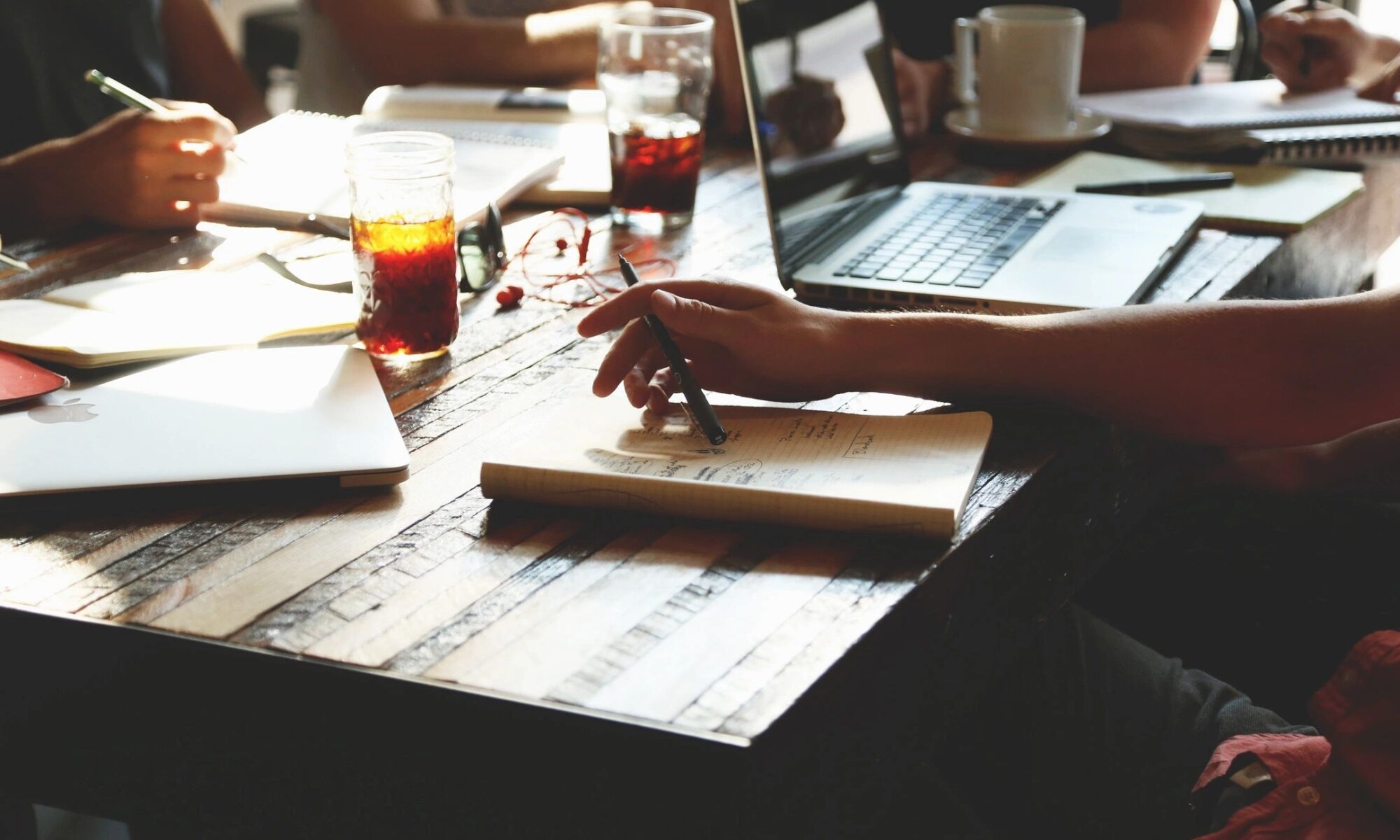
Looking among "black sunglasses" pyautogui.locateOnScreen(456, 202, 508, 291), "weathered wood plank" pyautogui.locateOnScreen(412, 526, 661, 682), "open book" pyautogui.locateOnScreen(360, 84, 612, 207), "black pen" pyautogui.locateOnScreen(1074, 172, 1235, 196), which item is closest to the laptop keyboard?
"black pen" pyautogui.locateOnScreen(1074, 172, 1235, 196)

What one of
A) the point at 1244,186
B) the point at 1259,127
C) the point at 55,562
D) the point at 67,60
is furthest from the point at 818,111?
the point at 67,60

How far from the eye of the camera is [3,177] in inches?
54.3

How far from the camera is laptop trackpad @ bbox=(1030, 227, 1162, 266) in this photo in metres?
1.22

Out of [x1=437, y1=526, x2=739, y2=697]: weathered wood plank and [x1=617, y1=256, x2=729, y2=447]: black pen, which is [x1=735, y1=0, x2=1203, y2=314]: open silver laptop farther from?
[x1=437, y1=526, x2=739, y2=697]: weathered wood plank

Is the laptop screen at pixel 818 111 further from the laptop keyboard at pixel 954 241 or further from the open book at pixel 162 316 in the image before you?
the open book at pixel 162 316

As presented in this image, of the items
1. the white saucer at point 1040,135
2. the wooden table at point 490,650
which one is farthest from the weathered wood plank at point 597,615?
the white saucer at point 1040,135

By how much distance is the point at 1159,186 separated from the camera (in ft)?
4.86

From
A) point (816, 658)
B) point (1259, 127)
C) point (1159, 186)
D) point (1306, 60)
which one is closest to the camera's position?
point (816, 658)

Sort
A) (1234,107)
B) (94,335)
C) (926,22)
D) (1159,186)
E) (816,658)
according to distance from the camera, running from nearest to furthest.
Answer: (816,658), (94,335), (1159,186), (1234,107), (926,22)

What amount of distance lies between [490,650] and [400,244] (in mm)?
474

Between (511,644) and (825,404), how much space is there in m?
0.37

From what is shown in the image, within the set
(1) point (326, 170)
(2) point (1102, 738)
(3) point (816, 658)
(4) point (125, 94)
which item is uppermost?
(4) point (125, 94)

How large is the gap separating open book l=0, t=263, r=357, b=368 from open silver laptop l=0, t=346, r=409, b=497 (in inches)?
1.2

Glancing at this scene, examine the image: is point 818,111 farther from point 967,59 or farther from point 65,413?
point 65,413
